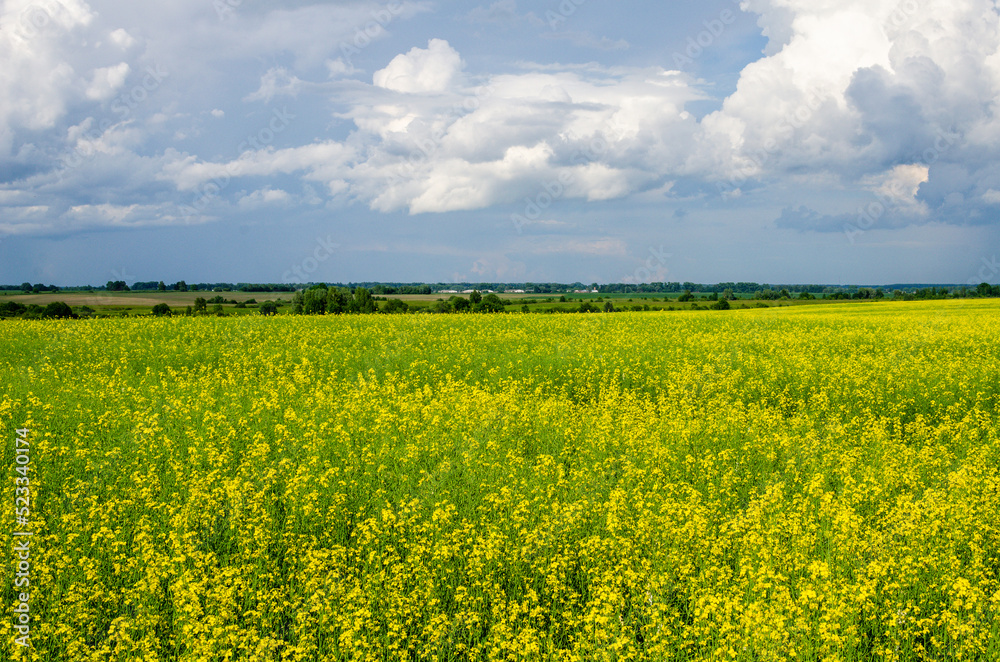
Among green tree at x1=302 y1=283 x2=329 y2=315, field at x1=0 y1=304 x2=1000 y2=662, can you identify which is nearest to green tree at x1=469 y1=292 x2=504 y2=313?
green tree at x1=302 y1=283 x2=329 y2=315

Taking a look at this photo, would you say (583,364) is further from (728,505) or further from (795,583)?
(795,583)

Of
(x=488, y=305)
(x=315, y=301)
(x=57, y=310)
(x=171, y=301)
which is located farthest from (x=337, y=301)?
(x=57, y=310)

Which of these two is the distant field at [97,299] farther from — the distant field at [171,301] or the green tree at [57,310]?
the green tree at [57,310]

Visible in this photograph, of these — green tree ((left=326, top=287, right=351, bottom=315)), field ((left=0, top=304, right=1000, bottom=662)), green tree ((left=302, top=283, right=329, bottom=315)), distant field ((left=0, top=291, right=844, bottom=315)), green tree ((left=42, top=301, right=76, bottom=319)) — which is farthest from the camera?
green tree ((left=302, top=283, right=329, bottom=315))

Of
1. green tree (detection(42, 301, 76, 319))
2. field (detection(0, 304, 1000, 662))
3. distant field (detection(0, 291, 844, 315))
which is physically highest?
distant field (detection(0, 291, 844, 315))

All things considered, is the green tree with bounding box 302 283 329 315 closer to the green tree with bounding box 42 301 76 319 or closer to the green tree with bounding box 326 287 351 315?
the green tree with bounding box 326 287 351 315

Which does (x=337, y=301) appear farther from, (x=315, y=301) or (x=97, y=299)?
(x=97, y=299)

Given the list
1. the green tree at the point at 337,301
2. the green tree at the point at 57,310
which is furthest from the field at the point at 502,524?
the green tree at the point at 337,301

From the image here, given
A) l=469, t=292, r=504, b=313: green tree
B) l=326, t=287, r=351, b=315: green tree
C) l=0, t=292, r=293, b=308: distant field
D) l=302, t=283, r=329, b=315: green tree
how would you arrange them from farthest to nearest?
1. l=302, t=283, r=329, b=315: green tree
2. l=326, t=287, r=351, b=315: green tree
3. l=469, t=292, r=504, b=313: green tree
4. l=0, t=292, r=293, b=308: distant field

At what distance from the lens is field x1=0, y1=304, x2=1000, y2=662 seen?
438 cm

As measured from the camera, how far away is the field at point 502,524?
4375mm

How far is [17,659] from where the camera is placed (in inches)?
156

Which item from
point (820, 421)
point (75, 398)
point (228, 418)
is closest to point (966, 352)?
point (820, 421)

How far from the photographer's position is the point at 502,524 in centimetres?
603
